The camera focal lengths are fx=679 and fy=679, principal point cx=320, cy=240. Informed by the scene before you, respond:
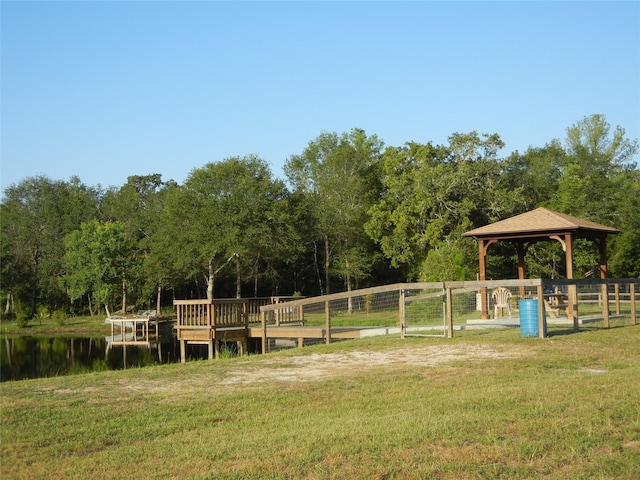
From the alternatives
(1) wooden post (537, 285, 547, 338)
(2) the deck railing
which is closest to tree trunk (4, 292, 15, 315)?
(2) the deck railing

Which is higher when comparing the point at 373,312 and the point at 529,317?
the point at 529,317

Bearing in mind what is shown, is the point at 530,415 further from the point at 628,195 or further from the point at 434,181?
the point at 628,195

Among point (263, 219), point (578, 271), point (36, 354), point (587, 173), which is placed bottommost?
point (36, 354)

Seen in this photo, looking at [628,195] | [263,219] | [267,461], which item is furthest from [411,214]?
[267,461]

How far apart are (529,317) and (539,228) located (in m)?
8.93

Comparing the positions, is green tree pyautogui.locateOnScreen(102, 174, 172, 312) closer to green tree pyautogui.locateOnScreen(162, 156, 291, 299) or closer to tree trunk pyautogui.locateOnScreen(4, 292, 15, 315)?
green tree pyautogui.locateOnScreen(162, 156, 291, 299)

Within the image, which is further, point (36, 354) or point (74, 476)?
point (36, 354)

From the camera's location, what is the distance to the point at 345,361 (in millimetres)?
10781

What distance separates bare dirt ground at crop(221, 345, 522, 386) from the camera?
933 centimetres

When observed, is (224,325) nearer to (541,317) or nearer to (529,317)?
(529,317)

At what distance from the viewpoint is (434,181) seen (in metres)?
38.1

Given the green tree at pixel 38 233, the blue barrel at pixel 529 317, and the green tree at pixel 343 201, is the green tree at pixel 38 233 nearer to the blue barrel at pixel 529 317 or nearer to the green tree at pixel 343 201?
the green tree at pixel 343 201

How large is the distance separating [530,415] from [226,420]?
2.88 meters

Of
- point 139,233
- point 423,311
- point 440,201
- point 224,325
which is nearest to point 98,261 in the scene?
point 139,233
